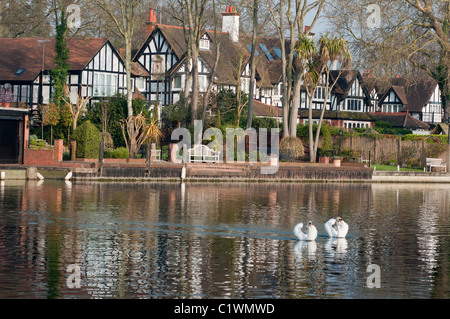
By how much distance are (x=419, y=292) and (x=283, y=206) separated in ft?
57.0

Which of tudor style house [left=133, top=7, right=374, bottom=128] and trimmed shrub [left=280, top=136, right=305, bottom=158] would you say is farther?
tudor style house [left=133, top=7, right=374, bottom=128]

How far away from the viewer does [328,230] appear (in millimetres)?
23641

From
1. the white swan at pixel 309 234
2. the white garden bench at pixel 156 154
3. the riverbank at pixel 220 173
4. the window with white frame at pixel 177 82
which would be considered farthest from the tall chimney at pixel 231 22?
the white swan at pixel 309 234

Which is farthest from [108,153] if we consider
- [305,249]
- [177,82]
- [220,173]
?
[177,82]

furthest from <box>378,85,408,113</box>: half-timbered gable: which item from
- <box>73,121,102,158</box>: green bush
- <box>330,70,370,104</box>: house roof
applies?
<box>73,121,102,158</box>: green bush

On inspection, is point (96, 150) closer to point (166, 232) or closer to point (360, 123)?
point (166, 232)

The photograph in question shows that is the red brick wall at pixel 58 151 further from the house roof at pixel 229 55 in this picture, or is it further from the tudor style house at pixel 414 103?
the tudor style house at pixel 414 103

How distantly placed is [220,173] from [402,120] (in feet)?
172

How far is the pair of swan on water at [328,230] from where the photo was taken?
2277cm

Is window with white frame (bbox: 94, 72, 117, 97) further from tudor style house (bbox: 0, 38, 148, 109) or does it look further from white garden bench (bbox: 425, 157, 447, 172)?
white garden bench (bbox: 425, 157, 447, 172)

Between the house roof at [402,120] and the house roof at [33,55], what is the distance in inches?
1584

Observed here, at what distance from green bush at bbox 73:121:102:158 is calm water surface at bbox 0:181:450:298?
30.6ft

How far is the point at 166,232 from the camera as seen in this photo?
24.0 meters

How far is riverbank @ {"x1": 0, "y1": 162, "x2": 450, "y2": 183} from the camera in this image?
44.1 metres
